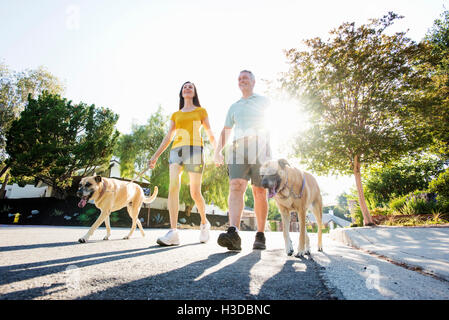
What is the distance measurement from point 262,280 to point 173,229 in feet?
8.44

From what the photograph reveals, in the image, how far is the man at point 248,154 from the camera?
11.5 feet

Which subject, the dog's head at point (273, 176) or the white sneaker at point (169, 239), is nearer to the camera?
the dog's head at point (273, 176)

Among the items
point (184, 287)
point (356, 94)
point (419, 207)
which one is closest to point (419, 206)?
point (419, 207)

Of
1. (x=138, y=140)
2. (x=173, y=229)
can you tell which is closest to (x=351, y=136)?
(x=173, y=229)

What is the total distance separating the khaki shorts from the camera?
3.58 metres

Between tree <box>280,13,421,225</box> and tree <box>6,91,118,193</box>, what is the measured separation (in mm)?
18311

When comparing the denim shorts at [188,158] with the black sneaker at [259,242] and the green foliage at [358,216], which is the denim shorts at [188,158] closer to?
the black sneaker at [259,242]

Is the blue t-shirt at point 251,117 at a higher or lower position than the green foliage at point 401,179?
lower

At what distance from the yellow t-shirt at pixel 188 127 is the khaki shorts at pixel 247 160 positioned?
0.90m

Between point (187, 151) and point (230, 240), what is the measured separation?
5.94ft

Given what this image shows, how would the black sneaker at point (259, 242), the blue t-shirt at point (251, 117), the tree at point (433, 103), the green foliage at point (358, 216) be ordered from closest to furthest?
1. the black sneaker at point (259, 242)
2. the blue t-shirt at point (251, 117)
3. the tree at point (433, 103)
4. the green foliage at point (358, 216)

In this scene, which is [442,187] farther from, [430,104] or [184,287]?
[184,287]

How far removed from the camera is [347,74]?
32.0 feet

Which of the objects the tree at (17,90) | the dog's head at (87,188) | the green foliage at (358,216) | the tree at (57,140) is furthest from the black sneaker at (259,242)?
the tree at (17,90)
